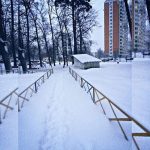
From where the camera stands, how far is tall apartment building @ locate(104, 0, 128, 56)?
92.9 meters

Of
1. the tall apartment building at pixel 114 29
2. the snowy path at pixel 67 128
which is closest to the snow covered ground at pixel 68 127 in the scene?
the snowy path at pixel 67 128

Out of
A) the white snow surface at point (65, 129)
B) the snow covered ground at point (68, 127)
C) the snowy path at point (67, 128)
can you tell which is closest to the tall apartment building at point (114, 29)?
the snow covered ground at point (68, 127)

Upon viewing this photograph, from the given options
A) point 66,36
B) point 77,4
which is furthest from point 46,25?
point 77,4

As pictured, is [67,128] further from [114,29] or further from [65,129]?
[114,29]

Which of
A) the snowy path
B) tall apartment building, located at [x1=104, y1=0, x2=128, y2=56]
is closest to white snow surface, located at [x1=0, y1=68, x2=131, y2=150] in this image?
the snowy path

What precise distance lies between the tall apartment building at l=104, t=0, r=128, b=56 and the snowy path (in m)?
86.4

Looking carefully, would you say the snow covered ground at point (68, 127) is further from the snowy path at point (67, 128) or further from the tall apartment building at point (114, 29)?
the tall apartment building at point (114, 29)

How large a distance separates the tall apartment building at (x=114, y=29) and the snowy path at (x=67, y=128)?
86432 millimetres

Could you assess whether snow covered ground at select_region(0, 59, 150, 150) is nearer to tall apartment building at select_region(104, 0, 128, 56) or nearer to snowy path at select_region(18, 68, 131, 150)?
snowy path at select_region(18, 68, 131, 150)

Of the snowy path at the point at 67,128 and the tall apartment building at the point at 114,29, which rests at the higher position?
the tall apartment building at the point at 114,29

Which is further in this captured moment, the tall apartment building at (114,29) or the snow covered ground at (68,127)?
the tall apartment building at (114,29)

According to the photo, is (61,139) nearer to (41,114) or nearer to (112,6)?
(41,114)

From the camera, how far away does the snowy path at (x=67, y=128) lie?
4973 mm

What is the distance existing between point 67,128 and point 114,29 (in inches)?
3651
